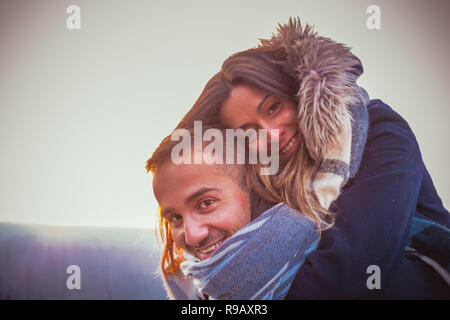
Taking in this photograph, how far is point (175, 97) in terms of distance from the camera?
146 cm

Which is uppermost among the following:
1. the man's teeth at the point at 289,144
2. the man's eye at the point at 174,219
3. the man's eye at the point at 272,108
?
the man's eye at the point at 272,108

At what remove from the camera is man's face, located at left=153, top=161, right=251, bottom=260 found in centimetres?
124

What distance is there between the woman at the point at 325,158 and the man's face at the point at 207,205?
0.37ft

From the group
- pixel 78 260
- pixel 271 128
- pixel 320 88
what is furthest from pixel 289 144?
pixel 78 260

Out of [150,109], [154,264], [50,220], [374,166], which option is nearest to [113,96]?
[150,109]

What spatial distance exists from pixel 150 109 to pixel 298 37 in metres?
0.66

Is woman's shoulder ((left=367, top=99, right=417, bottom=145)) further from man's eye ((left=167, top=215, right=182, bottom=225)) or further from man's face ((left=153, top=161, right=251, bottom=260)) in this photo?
man's eye ((left=167, top=215, right=182, bottom=225))

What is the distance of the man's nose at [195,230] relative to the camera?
1.24 meters

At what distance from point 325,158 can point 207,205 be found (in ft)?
1.45

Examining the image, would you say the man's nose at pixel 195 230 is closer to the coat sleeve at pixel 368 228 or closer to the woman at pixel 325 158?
the woman at pixel 325 158

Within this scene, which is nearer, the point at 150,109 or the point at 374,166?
the point at 374,166

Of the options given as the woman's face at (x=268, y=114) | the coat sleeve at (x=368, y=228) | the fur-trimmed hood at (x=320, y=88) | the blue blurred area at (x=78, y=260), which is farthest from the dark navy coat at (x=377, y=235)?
the blue blurred area at (x=78, y=260)
